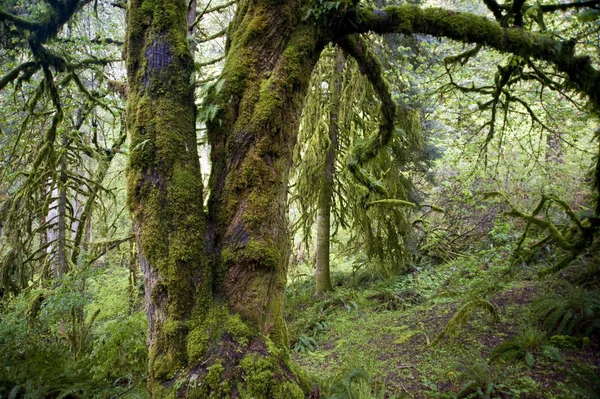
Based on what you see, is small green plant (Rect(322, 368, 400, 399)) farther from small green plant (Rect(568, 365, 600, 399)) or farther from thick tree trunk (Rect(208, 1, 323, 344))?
small green plant (Rect(568, 365, 600, 399))

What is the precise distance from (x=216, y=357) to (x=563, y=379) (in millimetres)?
2750

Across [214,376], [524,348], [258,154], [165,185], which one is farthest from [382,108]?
[214,376]

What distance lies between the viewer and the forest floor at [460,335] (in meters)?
2.99

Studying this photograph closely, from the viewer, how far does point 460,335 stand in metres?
4.35

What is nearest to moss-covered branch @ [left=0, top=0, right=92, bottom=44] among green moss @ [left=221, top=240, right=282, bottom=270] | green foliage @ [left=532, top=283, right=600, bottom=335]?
green moss @ [left=221, top=240, right=282, bottom=270]

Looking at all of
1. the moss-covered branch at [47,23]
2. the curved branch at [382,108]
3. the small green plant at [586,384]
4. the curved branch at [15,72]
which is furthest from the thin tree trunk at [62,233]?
the small green plant at [586,384]

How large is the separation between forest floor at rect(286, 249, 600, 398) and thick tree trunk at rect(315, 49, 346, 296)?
0.57 metres

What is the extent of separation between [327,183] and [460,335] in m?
4.19

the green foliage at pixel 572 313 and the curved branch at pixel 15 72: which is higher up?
the curved branch at pixel 15 72

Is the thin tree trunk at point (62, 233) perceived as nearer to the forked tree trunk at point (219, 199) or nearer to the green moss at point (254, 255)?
the forked tree trunk at point (219, 199)

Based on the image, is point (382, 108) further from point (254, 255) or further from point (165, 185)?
point (165, 185)

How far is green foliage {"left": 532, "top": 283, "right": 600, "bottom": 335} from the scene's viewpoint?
3.40 m

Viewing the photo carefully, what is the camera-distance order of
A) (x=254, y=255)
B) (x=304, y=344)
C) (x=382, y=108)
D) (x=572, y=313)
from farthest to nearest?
(x=304, y=344) < (x=382, y=108) < (x=572, y=313) < (x=254, y=255)

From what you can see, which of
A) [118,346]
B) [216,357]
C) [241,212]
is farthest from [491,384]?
[118,346]
